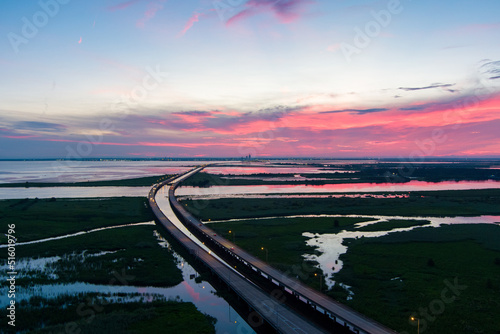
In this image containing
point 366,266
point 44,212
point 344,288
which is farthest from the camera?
point 44,212

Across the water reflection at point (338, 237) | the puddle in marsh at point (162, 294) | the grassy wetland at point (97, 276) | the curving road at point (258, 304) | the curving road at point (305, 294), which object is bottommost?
the puddle in marsh at point (162, 294)

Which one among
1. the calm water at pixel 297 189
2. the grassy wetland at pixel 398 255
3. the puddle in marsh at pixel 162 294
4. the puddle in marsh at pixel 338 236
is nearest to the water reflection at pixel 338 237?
the puddle in marsh at pixel 338 236

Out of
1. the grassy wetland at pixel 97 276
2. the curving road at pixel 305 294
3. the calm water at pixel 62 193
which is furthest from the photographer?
the calm water at pixel 62 193

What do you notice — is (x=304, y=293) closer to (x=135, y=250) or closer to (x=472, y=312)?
(x=472, y=312)

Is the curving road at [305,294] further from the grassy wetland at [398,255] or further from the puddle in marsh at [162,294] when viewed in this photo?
the puddle in marsh at [162,294]

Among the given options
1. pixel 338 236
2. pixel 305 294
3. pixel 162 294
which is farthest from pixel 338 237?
pixel 162 294

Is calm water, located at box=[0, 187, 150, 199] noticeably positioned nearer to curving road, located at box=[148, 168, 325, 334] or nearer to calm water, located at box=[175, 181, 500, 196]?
calm water, located at box=[175, 181, 500, 196]

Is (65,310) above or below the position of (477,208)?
below

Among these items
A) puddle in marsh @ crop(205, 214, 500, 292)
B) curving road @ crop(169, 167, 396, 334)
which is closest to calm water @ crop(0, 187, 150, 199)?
puddle in marsh @ crop(205, 214, 500, 292)

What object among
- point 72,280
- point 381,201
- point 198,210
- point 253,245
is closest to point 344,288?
point 253,245

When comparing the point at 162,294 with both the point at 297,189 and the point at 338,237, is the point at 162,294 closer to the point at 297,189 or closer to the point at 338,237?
the point at 338,237

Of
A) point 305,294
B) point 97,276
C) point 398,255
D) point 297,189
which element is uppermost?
point 297,189
